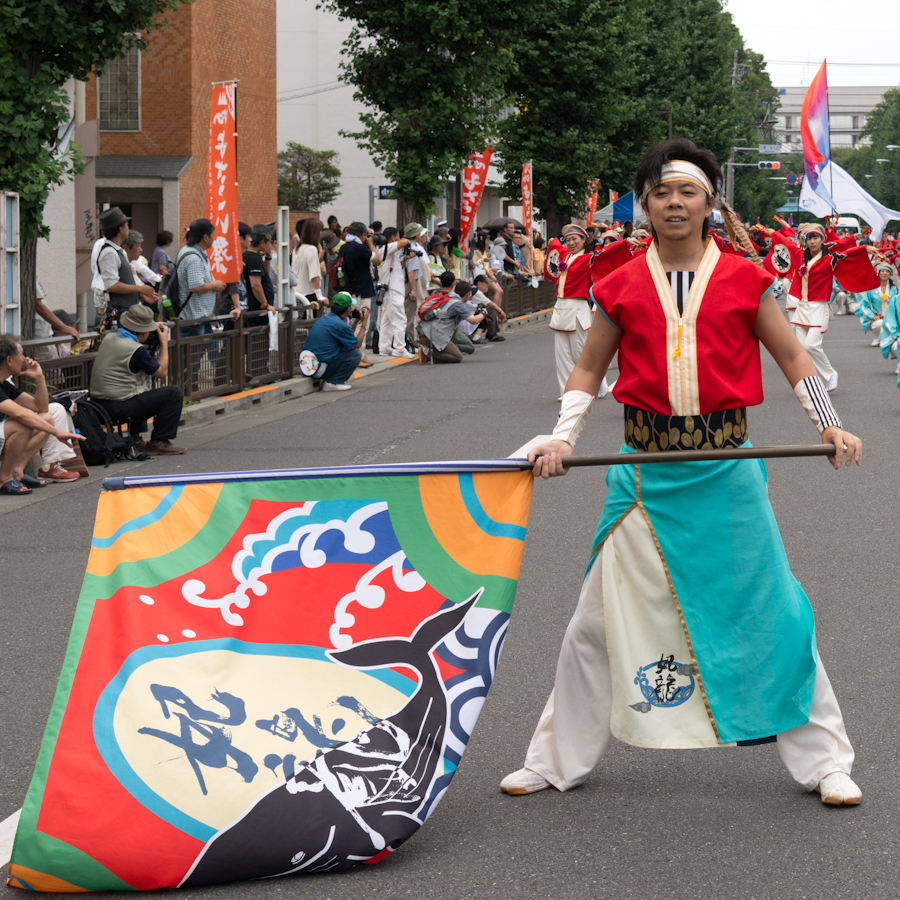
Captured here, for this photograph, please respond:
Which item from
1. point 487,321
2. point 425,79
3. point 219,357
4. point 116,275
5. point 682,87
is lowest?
point 219,357

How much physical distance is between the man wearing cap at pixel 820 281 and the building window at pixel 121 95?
775 inches

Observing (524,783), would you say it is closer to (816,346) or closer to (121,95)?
(816,346)

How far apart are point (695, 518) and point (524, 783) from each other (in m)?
0.95

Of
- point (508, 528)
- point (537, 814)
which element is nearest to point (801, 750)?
point (537, 814)

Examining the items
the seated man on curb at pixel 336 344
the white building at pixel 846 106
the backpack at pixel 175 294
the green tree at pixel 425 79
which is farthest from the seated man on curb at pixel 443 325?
the white building at pixel 846 106

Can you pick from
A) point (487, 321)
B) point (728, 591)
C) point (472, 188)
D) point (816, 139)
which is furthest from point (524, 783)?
point (816, 139)

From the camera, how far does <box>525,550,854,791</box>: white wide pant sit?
3.64m

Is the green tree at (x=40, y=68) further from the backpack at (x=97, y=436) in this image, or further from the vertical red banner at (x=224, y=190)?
the vertical red banner at (x=224, y=190)

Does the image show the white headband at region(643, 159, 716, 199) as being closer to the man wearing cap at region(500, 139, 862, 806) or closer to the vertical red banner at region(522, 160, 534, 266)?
the man wearing cap at region(500, 139, 862, 806)

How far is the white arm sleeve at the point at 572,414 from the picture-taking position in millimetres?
3625

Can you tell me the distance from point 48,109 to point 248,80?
22.4m

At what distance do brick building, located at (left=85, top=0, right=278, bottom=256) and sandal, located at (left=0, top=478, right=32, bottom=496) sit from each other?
21.3 metres

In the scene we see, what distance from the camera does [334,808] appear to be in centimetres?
326

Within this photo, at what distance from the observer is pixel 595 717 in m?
3.71
